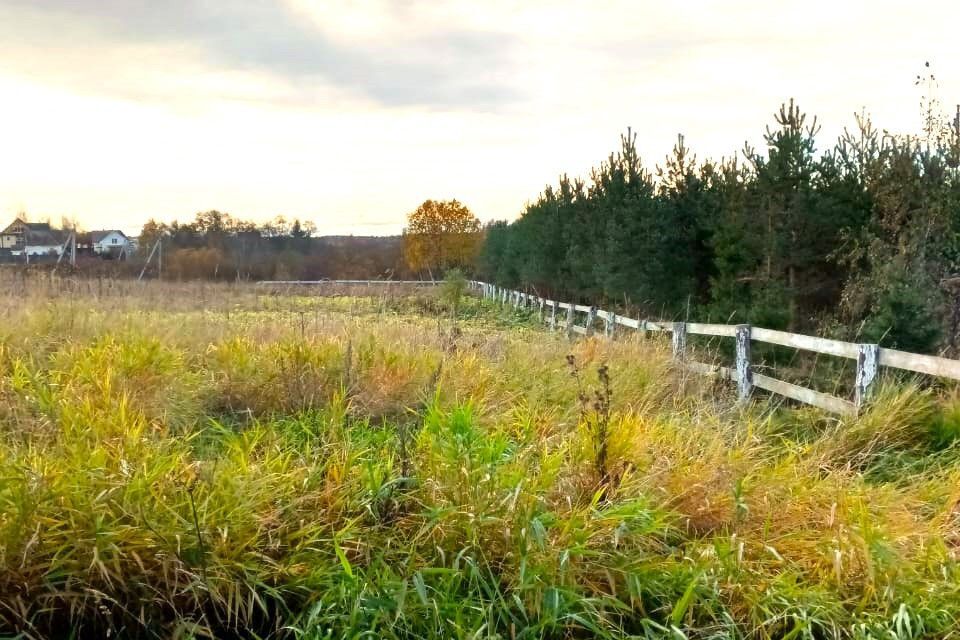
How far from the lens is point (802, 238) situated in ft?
38.2

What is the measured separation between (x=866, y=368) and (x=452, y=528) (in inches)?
162

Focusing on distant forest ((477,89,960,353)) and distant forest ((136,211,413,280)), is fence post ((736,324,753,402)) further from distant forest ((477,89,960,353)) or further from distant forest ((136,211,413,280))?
distant forest ((136,211,413,280))

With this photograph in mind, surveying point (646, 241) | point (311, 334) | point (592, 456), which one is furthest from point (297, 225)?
point (592, 456)

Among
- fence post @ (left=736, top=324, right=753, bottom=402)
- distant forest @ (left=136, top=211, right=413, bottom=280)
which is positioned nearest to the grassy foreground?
fence post @ (left=736, top=324, right=753, bottom=402)

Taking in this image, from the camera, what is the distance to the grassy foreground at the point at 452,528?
275 centimetres

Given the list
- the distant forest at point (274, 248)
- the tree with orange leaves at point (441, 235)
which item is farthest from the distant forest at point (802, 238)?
the tree with orange leaves at point (441, 235)

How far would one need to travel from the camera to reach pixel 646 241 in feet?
48.3

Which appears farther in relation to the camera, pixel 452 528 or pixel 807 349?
pixel 807 349

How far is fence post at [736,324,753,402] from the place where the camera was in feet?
24.0

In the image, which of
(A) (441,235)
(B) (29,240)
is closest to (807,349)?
(B) (29,240)

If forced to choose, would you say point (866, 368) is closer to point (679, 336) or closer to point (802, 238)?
point (679, 336)

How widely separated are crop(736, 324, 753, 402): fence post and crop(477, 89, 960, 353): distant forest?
4.22ft

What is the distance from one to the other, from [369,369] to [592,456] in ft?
8.45

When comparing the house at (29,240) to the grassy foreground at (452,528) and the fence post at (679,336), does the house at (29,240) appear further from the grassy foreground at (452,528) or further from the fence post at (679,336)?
the grassy foreground at (452,528)
